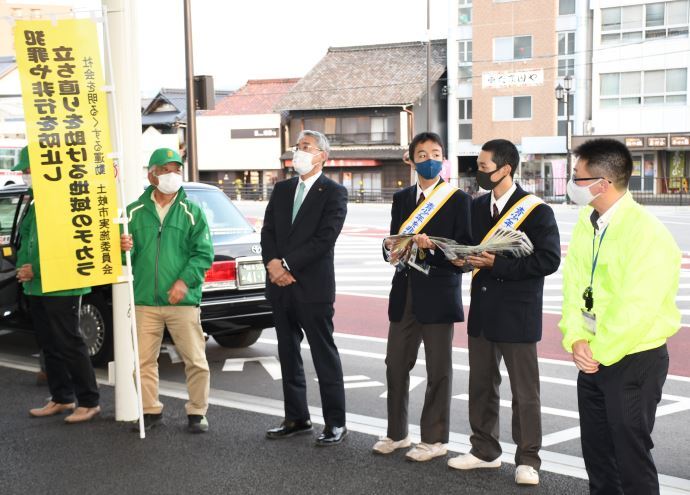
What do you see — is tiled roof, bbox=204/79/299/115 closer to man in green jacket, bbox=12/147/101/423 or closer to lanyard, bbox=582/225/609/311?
man in green jacket, bbox=12/147/101/423

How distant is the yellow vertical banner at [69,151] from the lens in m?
5.20

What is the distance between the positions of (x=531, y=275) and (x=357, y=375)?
314cm

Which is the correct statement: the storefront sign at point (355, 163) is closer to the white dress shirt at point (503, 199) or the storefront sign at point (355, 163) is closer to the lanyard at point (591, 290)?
the white dress shirt at point (503, 199)

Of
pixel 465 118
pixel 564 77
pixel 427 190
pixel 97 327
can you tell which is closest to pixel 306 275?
pixel 427 190

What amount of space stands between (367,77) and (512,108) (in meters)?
10.0

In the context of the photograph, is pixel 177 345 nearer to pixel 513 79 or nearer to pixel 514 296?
pixel 514 296

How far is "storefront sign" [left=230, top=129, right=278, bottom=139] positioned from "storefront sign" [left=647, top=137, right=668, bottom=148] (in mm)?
23461

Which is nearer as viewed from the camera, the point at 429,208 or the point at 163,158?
the point at 429,208

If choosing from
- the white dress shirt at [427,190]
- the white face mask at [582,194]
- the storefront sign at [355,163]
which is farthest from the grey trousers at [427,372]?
the storefront sign at [355,163]

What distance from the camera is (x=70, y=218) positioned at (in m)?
5.39

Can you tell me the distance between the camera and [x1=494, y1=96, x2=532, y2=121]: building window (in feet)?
144

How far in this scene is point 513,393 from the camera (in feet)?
15.1

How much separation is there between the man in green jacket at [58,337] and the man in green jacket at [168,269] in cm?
54

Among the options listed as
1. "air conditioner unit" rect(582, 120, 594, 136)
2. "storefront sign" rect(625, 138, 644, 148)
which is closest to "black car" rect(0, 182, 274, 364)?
"storefront sign" rect(625, 138, 644, 148)
